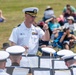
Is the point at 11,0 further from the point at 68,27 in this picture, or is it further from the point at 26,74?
the point at 26,74

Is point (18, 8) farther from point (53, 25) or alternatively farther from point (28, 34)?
point (28, 34)

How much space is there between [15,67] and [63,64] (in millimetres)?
912

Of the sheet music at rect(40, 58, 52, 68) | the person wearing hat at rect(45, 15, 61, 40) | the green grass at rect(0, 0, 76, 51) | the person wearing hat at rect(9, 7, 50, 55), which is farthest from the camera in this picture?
the green grass at rect(0, 0, 76, 51)

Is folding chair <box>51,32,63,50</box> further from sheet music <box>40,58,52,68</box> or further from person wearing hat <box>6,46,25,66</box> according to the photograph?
person wearing hat <box>6,46,25,66</box>

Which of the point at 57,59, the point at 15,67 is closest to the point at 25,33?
the point at 57,59

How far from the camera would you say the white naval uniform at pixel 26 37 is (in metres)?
7.78

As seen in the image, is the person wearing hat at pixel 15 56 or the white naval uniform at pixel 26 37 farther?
the white naval uniform at pixel 26 37

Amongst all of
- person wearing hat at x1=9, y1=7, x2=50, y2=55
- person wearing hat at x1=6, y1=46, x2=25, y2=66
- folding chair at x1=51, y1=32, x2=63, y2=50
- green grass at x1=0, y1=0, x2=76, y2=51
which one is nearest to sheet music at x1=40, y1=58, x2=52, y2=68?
person wearing hat at x1=6, y1=46, x2=25, y2=66

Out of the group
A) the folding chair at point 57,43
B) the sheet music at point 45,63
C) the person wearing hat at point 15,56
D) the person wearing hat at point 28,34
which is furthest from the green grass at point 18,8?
the person wearing hat at point 15,56

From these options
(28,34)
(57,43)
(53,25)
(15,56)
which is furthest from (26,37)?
(53,25)

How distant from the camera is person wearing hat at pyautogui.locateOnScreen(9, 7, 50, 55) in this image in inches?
305

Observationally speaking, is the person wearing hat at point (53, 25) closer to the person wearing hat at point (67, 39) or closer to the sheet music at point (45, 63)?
the person wearing hat at point (67, 39)

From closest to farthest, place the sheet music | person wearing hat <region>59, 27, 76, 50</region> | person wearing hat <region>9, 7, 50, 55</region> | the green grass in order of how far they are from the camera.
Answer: the sheet music < person wearing hat <region>9, 7, 50, 55</region> < person wearing hat <region>59, 27, 76, 50</region> < the green grass

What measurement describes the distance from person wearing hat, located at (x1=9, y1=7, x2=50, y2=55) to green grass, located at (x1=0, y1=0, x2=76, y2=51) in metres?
8.16
